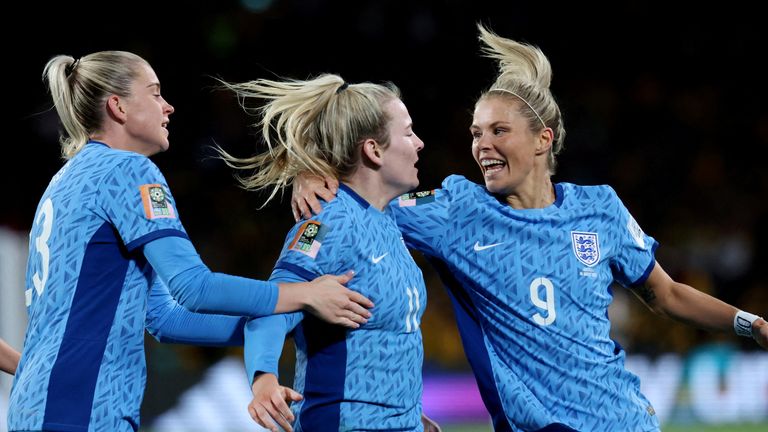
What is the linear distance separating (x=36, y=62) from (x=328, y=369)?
10890mm

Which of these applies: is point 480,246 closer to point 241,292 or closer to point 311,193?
point 311,193

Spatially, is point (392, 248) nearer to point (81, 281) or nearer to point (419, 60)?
point (81, 281)

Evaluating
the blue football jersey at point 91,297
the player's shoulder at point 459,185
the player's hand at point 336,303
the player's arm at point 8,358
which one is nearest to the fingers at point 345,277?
the player's hand at point 336,303

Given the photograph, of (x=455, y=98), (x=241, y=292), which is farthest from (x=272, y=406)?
(x=455, y=98)

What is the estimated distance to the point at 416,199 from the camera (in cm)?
394

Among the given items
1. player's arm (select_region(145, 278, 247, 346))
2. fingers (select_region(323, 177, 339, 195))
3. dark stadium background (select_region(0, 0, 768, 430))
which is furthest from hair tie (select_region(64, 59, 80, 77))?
dark stadium background (select_region(0, 0, 768, 430))

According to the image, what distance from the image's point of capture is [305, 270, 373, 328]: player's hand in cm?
302

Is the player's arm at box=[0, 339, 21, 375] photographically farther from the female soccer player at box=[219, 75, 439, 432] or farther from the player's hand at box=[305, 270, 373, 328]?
the player's hand at box=[305, 270, 373, 328]

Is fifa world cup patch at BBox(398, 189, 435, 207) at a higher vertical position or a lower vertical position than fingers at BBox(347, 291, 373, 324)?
higher

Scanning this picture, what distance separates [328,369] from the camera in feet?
10.2

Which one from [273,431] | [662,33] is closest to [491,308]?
[273,431]

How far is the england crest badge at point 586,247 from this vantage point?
152 inches

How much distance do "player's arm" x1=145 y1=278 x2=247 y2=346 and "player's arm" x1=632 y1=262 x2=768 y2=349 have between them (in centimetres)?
167

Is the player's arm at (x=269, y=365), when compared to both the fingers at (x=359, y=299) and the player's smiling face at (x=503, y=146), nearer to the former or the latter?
the fingers at (x=359, y=299)
